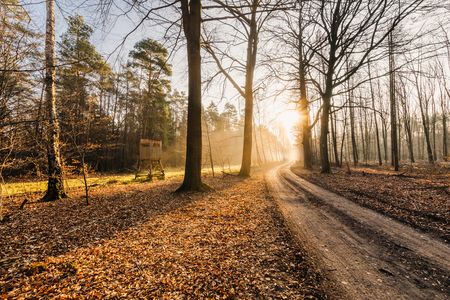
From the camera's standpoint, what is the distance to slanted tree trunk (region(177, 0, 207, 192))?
8633 millimetres

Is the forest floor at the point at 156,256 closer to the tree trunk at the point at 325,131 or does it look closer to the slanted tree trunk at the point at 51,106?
the slanted tree trunk at the point at 51,106

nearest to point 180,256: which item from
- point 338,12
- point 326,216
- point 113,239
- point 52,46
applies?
point 113,239

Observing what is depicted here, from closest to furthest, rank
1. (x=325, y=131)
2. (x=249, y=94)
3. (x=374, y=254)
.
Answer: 1. (x=374, y=254)
2. (x=249, y=94)
3. (x=325, y=131)

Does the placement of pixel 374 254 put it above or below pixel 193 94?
below

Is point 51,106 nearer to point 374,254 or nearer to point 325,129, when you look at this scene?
point 374,254

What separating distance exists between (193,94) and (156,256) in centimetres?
646

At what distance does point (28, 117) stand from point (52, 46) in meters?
3.28

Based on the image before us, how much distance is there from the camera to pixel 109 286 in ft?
9.16

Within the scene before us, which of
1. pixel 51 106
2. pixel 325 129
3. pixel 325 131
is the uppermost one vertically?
pixel 51 106

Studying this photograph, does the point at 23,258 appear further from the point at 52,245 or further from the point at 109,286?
the point at 109,286

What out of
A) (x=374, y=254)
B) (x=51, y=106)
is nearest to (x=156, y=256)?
(x=374, y=254)

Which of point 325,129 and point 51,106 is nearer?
point 51,106

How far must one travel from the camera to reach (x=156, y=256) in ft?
11.8

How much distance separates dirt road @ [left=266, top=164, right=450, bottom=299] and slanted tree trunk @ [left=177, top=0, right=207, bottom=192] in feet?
14.4
